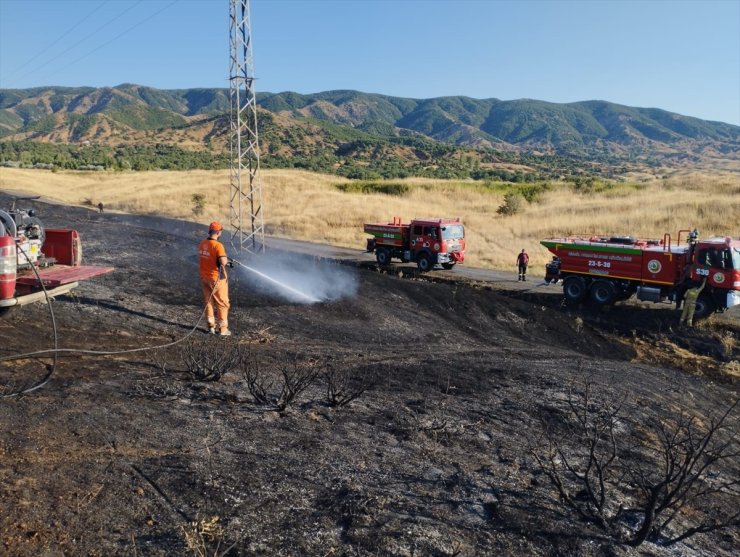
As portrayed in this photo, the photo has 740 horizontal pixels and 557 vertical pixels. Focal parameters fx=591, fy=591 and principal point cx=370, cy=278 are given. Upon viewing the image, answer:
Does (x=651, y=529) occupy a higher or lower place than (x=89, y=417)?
lower

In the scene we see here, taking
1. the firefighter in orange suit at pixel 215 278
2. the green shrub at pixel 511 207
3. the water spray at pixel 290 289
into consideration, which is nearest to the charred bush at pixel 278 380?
the firefighter in orange suit at pixel 215 278

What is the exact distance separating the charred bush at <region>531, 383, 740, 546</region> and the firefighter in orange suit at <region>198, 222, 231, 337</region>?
5.93m

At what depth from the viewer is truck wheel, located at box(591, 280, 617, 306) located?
60.1 ft

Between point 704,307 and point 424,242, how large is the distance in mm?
10406

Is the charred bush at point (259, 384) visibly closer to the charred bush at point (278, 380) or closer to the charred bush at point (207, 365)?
the charred bush at point (278, 380)

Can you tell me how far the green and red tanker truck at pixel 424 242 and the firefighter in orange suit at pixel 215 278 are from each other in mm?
13913

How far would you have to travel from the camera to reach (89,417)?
19.1ft

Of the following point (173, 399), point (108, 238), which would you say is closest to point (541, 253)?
point (108, 238)

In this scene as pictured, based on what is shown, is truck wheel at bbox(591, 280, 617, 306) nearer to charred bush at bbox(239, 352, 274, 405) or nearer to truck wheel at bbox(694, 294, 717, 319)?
truck wheel at bbox(694, 294, 717, 319)

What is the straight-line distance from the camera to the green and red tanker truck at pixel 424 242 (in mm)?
23531

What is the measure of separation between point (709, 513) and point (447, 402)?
9.84 ft

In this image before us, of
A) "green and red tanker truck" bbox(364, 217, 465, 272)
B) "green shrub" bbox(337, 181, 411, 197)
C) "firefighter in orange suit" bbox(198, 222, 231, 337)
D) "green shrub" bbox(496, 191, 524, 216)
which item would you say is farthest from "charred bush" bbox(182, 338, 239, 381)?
"green shrub" bbox(337, 181, 411, 197)

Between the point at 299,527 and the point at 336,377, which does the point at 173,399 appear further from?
the point at 299,527

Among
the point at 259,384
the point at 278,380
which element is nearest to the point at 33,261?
the point at 278,380
